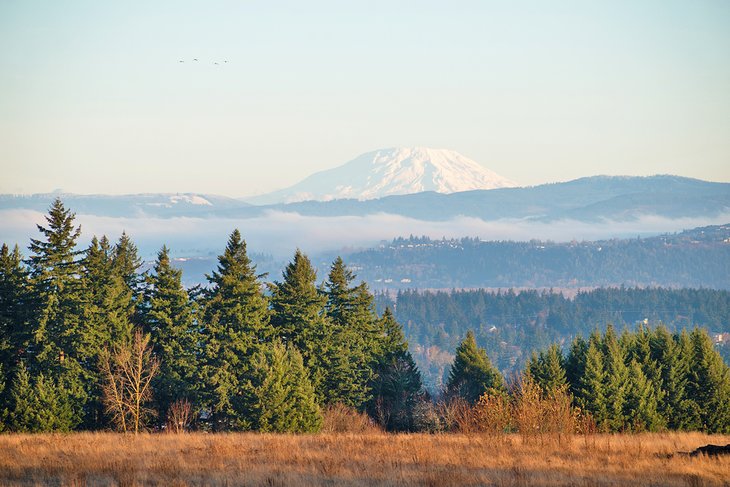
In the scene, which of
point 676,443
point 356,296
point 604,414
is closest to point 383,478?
point 676,443

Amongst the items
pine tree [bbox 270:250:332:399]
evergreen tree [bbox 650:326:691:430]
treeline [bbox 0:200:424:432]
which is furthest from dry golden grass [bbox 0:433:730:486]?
evergreen tree [bbox 650:326:691:430]

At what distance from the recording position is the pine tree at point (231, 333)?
53594 millimetres

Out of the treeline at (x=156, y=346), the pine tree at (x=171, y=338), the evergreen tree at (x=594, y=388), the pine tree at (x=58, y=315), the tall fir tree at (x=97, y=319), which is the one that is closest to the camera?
the treeline at (x=156, y=346)

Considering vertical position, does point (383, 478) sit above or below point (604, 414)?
above

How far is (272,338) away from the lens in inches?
2275

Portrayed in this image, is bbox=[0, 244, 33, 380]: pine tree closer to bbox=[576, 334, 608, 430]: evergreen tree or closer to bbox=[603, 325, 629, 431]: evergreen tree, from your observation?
bbox=[576, 334, 608, 430]: evergreen tree

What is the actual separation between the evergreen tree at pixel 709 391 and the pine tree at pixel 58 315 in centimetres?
4022

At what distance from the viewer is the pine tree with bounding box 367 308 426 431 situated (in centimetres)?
6278

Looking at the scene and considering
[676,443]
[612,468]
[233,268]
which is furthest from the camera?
[233,268]

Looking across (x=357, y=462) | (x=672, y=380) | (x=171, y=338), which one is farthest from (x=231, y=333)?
(x=672, y=380)

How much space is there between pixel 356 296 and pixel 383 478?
1592 inches

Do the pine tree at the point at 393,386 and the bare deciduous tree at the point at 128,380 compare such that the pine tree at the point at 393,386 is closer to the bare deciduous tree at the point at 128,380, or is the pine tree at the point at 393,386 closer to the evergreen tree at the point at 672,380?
the bare deciduous tree at the point at 128,380

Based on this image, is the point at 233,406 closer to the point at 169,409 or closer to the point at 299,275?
the point at 169,409

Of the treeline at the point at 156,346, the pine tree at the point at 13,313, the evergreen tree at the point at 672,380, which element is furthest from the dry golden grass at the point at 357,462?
the evergreen tree at the point at 672,380
